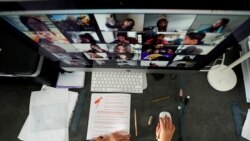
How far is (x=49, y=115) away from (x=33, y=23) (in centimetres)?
54

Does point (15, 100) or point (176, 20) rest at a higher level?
point (176, 20)

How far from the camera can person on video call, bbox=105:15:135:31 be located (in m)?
0.57

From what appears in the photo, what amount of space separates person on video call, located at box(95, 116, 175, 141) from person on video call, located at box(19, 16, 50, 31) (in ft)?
1.73

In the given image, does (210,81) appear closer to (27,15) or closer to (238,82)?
(238,82)

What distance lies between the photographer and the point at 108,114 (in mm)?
1022

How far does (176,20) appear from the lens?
0.56 m

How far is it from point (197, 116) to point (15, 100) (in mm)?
814

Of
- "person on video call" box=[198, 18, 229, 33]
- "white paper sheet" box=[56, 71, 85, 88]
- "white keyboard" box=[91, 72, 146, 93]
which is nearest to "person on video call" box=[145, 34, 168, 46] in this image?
"person on video call" box=[198, 18, 229, 33]

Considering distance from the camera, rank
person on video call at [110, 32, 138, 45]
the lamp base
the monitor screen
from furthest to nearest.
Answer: the lamp base
person on video call at [110, 32, 138, 45]
the monitor screen

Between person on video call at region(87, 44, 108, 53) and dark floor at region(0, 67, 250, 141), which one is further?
dark floor at region(0, 67, 250, 141)

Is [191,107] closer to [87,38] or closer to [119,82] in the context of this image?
[119,82]

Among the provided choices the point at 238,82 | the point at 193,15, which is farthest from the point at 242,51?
the point at 193,15

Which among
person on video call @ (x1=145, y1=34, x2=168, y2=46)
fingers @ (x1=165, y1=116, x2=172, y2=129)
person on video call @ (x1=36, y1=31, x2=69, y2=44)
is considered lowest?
fingers @ (x1=165, y1=116, x2=172, y2=129)

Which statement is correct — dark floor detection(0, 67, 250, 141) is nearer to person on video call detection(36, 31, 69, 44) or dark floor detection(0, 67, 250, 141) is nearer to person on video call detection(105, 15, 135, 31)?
person on video call detection(36, 31, 69, 44)
